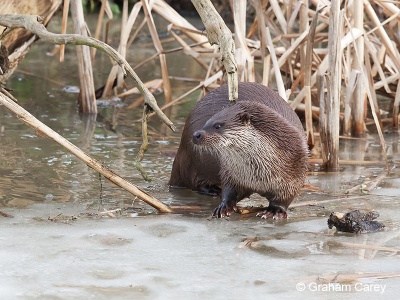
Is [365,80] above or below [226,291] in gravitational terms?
above

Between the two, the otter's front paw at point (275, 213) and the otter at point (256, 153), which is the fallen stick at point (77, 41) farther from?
the otter's front paw at point (275, 213)

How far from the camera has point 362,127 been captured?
4422 mm

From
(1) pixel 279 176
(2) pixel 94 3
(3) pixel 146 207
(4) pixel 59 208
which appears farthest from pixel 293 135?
(2) pixel 94 3

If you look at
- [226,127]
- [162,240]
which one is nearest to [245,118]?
[226,127]

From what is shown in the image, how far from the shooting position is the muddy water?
2.10 m

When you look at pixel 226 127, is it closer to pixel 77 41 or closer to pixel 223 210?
pixel 223 210

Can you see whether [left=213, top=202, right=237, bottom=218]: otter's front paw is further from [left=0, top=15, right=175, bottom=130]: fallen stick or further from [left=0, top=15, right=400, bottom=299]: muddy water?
[left=0, top=15, right=175, bottom=130]: fallen stick

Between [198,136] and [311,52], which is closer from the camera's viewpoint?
[198,136]

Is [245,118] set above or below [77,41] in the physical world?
below

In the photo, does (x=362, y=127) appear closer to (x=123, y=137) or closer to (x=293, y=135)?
(x=123, y=137)

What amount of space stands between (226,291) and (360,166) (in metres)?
1.92

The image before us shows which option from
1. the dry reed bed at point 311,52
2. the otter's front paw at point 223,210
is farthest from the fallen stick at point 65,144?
the dry reed bed at point 311,52

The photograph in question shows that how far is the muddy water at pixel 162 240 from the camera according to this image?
2.10m

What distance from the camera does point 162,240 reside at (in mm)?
2549
